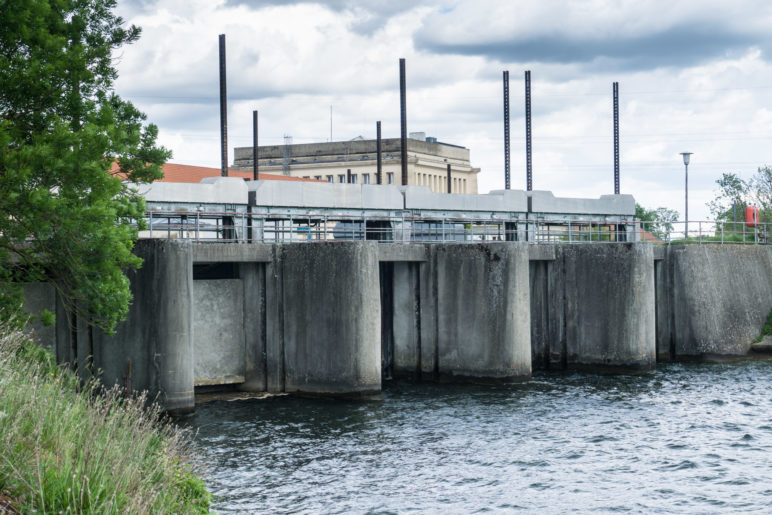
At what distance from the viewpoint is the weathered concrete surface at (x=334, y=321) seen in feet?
81.1

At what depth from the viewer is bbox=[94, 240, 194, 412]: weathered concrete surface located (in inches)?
860

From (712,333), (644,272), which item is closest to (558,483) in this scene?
(644,272)

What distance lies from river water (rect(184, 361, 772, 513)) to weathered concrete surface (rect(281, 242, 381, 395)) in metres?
0.72

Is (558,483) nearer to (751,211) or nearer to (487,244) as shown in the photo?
(487,244)

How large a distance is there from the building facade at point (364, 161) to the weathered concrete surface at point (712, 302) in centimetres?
5420

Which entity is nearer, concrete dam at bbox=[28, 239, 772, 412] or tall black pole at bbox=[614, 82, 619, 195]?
concrete dam at bbox=[28, 239, 772, 412]

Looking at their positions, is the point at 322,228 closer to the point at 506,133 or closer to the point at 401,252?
the point at 401,252

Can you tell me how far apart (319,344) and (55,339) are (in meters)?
6.99

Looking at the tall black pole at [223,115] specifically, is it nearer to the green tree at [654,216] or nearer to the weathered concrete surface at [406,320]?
the weathered concrete surface at [406,320]

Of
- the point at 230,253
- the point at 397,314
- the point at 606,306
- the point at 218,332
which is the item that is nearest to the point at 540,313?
the point at 606,306

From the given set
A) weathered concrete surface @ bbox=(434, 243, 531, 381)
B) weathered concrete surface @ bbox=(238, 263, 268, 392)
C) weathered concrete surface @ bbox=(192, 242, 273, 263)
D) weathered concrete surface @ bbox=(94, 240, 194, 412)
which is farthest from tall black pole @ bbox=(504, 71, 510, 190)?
weathered concrete surface @ bbox=(94, 240, 194, 412)

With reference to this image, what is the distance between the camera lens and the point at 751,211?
46.3m

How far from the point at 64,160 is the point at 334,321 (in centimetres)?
948

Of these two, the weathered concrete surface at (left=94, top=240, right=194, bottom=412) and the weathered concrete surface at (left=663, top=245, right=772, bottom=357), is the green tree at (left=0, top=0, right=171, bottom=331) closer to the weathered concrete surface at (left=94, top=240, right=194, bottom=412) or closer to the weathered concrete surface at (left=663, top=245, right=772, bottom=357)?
the weathered concrete surface at (left=94, top=240, right=194, bottom=412)
